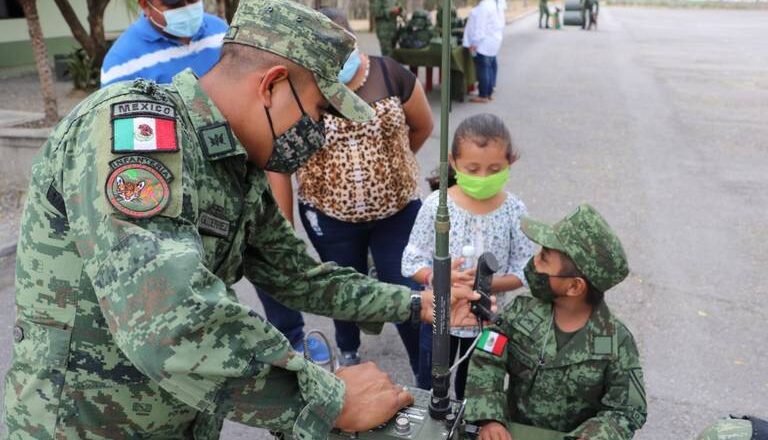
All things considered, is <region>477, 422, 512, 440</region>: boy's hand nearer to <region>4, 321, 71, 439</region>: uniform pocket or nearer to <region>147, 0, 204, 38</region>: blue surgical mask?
<region>4, 321, 71, 439</region>: uniform pocket

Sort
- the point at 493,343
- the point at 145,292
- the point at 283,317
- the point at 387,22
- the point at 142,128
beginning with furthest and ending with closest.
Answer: the point at 387,22 → the point at 283,317 → the point at 493,343 → the point at 142,128 → the point at 145,292

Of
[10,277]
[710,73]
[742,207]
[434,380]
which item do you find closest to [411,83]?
[434,380]

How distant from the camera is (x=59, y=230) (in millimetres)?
1289

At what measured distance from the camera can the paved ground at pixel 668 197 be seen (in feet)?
11.3

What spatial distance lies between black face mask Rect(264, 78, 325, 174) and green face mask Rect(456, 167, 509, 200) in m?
1.08

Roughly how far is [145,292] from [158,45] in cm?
197

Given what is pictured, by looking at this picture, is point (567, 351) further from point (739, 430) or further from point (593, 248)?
point (739, 430)

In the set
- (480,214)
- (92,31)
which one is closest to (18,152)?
(480,214)

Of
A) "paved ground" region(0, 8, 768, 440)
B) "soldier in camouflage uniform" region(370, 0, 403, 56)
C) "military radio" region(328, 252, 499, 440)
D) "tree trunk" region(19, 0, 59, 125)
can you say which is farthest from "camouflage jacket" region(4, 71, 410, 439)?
"soldier in camouflage uniform" region(370, 0, 403, 56)

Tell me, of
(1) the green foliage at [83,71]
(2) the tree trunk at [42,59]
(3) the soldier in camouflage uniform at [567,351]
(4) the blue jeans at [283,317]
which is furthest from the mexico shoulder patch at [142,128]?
(1) the green foliage at [83,71]

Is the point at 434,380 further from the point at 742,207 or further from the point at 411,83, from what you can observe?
the point at 742,207

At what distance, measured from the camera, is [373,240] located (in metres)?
2.99

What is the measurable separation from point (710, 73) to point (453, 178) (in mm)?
13616

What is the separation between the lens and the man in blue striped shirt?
8.98ft
